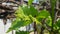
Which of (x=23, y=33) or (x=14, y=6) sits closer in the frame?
(x=23, y=33)

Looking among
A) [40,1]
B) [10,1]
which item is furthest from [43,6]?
[10,1]

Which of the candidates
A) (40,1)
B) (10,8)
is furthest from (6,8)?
(40,1)

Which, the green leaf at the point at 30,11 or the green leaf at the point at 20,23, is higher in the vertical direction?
the green leaf at the point at 30,11

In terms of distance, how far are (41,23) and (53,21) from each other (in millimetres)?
34

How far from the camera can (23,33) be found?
40 centimetres

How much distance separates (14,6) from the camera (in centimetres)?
56

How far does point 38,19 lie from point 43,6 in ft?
0.50

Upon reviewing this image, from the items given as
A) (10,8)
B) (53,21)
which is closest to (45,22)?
(53,21)

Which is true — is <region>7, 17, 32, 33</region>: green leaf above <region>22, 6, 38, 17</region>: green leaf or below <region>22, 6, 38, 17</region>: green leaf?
below

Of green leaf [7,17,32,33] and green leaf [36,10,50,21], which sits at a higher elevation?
green leaf [36,10,50,21]

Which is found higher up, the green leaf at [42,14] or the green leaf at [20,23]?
the green leaf at [42,14]

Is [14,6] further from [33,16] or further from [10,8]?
[33,16]

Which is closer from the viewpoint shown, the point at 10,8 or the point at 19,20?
the point at 19,20

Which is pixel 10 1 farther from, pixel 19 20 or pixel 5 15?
pixel 19 20
